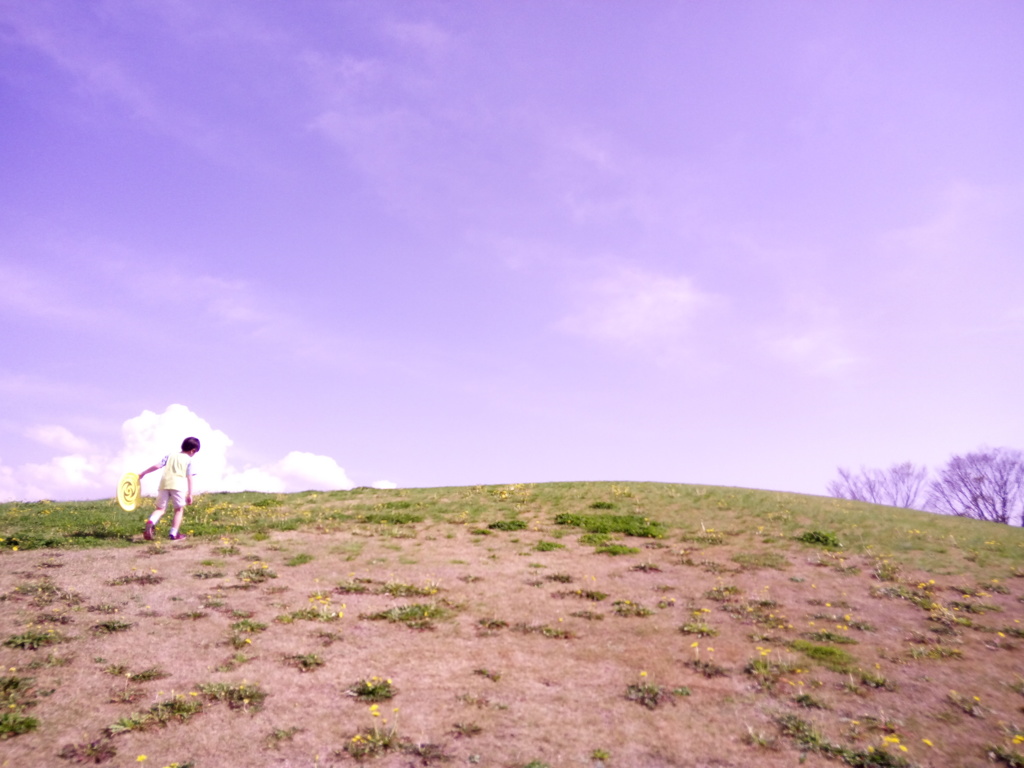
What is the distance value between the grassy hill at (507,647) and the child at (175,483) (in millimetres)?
890

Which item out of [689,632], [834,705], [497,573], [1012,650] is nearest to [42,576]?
[497,573]

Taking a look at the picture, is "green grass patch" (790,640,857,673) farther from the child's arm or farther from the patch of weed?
the child's arm

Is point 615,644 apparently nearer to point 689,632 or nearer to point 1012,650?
point 689,632

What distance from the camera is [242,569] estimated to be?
661 inches

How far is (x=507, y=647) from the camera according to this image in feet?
38.5

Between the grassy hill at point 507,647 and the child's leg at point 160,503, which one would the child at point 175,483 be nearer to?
the child's leg at point 160,503

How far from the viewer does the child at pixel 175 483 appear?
64.1 ft

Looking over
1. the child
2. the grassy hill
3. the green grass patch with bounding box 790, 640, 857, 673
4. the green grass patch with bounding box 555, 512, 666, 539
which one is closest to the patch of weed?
the grassy hill

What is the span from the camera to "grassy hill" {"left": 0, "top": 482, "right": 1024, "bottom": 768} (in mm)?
8266

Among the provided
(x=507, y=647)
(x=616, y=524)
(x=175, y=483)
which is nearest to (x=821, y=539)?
(x=616, y=524)

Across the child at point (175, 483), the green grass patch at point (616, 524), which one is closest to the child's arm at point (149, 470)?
the child at point (175, 483)

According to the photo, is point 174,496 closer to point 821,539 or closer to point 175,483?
point 175,483

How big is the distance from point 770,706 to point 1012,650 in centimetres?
651

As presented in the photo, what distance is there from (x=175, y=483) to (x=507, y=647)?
1346 cm
